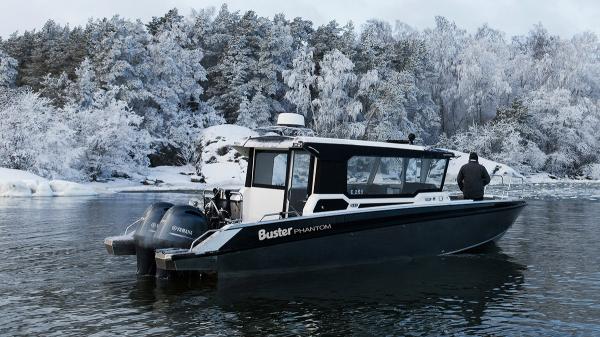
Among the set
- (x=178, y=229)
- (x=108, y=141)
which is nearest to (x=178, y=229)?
(x=178, y=229)

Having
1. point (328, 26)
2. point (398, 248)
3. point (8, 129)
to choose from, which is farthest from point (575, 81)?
point (398, 248)

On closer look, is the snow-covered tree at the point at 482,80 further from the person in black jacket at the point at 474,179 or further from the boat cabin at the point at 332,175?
the boat cabin at the point at 332,175

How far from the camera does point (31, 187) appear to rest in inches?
1202

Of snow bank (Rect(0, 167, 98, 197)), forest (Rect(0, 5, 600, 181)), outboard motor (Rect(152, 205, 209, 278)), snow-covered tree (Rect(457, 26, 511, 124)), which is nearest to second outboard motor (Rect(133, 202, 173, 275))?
outboard motor (Rect(152, 205, 209, 278))

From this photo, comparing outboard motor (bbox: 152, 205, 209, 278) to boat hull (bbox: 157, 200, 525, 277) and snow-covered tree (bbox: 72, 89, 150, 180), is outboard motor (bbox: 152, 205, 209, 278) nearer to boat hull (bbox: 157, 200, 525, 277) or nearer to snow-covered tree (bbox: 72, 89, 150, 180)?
boat hull (bbox: 157, 200, 525, 277)

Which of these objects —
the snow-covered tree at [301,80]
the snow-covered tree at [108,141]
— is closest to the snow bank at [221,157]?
the snow-covered tree at [108,141]

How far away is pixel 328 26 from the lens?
2389 inches

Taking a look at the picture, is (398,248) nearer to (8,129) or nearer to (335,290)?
(335,290)

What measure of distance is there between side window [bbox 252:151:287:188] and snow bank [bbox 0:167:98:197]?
2063 cm

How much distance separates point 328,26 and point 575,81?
945 inches

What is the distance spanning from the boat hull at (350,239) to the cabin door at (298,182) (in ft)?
2.99

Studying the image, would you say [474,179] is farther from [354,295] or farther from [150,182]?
[150,182]

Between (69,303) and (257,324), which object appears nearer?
(257,324)

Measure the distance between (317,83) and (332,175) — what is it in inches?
1668
